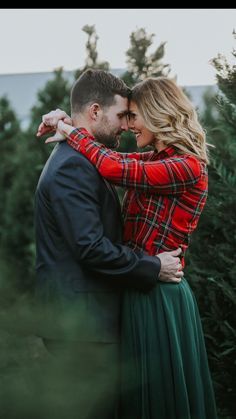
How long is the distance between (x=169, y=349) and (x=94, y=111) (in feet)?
4.03

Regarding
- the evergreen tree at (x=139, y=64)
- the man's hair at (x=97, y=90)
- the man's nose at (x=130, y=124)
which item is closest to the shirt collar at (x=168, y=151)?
the man's nose at (x=130, y=124)

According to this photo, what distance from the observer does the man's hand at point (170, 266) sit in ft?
9.09

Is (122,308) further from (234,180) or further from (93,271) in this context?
(234,180)

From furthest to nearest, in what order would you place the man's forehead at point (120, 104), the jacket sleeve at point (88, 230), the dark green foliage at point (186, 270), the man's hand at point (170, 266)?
the man's forehead at point (120, 104) < the man's hand at point (170, 266) < the jacket sleeve at point (88, 230) < the dark green foliage at point (186, 270)

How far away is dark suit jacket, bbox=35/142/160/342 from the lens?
2631 millimetres

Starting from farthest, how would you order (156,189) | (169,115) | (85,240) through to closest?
(169,115) → (156,189) → (85,240)

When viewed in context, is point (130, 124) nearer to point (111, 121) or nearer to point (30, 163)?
point (111, 121)

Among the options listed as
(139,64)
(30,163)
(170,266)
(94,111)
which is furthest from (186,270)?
(30,163)

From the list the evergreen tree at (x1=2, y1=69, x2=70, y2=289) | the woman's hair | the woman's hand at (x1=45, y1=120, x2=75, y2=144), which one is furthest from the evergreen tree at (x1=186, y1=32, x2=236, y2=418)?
the evergreen tree at (x1=2, y1=69, x2=70, y2=289)

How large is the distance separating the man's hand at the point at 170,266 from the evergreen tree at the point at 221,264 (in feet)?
3.27

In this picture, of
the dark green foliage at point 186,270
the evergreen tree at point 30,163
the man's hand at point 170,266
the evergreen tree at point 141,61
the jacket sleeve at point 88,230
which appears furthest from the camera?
the evergreen tree at point 30,163

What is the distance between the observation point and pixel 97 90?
9.73 ft

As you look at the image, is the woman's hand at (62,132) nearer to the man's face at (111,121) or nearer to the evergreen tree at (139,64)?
the man's face at (111,121)

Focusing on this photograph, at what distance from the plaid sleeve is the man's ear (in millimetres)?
221
